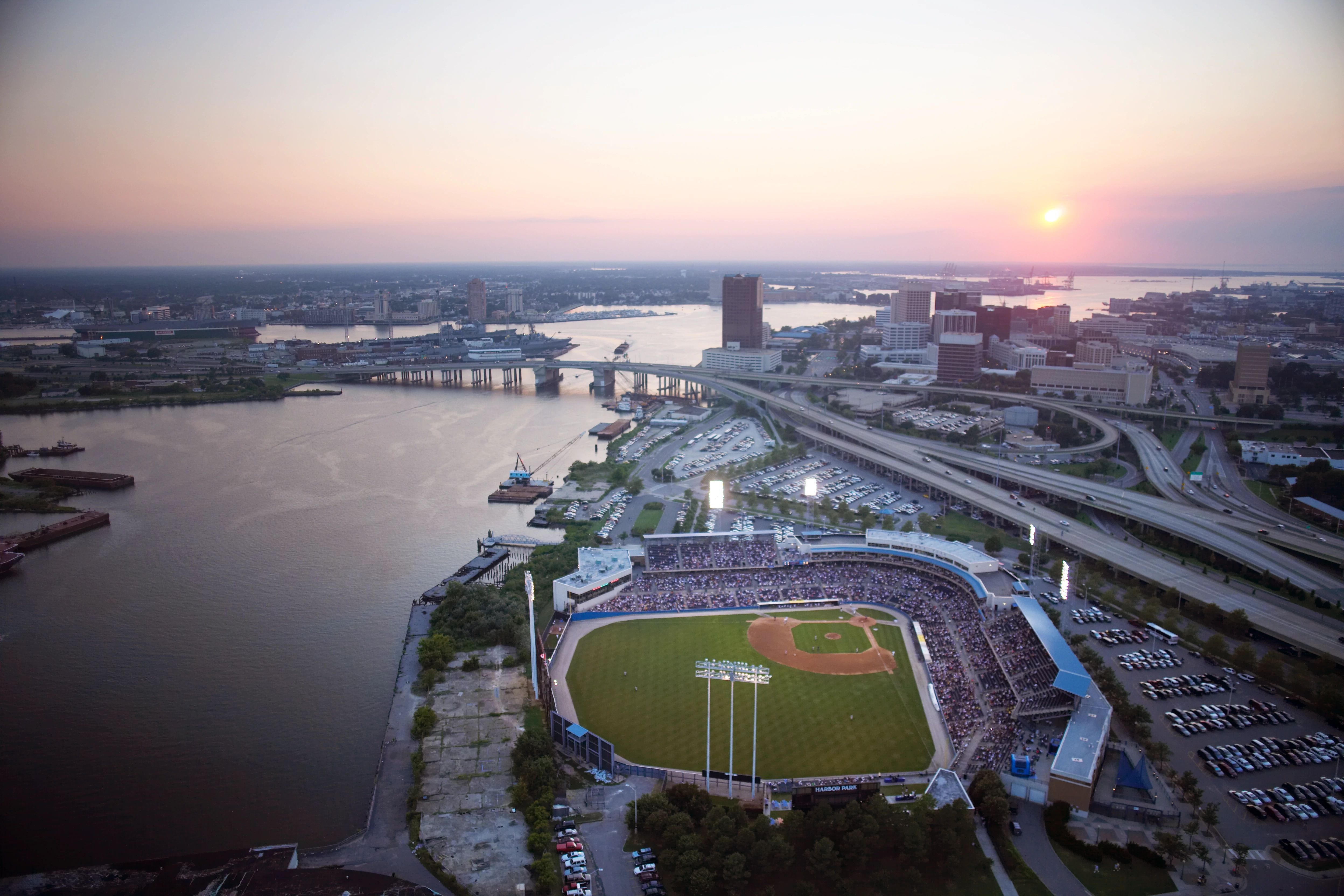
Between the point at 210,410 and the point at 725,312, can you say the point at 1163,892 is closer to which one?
the point at 210,410

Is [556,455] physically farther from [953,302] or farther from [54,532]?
[953,302]

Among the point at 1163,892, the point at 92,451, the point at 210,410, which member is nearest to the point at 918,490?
the point at 1163,892

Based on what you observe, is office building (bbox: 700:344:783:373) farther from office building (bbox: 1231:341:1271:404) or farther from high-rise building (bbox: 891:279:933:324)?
office building (bbox: 1231:341:1271:404)

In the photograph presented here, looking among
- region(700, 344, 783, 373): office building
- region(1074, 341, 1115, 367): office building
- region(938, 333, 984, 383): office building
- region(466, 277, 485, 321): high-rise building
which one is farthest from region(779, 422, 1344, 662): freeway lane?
region(466, 277, 485, 321): high-rise building

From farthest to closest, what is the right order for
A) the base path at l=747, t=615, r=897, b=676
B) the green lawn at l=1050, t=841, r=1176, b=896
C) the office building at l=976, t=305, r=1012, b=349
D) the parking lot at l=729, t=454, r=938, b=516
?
the office building at l=976, t=305, r=1012, b=349 < the parking lot at l=729, t=454, r=938, b=516 < the base path at l=747, t=615, r=897, b=676 < the green lawn at l=1050, t=841, r=1176, b=896

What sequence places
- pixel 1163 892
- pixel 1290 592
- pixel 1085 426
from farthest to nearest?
pixel 1085 426, pixel 1290 592, pixel 1163 892

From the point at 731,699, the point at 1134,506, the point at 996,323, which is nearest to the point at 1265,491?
the point at 1134,506
